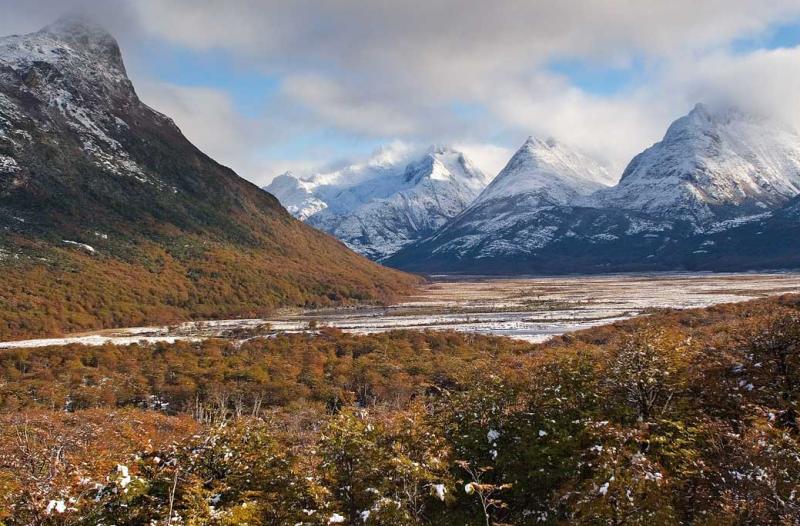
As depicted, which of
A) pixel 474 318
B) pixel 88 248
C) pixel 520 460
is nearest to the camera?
pixel 520 460

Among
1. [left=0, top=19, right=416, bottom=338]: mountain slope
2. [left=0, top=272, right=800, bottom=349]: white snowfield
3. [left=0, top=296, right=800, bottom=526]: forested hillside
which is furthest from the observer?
[left=0, top=19, right=416, bottom=338]: mountain slope

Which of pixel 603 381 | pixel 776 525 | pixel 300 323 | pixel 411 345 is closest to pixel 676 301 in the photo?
pixel 411 345

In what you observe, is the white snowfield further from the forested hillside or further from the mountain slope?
the forested hillside

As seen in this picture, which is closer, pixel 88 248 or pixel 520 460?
pixel 520 460

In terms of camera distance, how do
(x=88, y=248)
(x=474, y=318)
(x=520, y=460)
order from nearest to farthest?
(x=520, y=460) → (x=474, y=318) → (x=88, y=248)

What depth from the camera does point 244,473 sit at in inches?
835

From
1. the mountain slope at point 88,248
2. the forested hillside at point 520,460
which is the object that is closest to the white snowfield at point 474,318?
the mountain slope at point 88,248

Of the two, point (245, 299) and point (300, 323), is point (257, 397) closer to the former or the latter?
point (300, 323)

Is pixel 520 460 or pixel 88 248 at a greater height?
pixel 88 248

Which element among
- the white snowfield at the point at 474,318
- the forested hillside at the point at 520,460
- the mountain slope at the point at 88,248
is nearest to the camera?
the forested hillside at the point at 520,460

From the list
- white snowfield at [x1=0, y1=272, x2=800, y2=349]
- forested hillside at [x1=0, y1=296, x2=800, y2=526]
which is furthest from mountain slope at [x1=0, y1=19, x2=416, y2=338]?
forested hillside at [x1=0, y1=296, x2=800, y2=526]

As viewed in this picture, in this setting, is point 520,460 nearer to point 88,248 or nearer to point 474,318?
point 474,318

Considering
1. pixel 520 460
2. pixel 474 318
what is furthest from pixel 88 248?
pixel 520 460

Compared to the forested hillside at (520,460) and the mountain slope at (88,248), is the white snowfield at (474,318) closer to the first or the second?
the mountain slope at (88,248)
